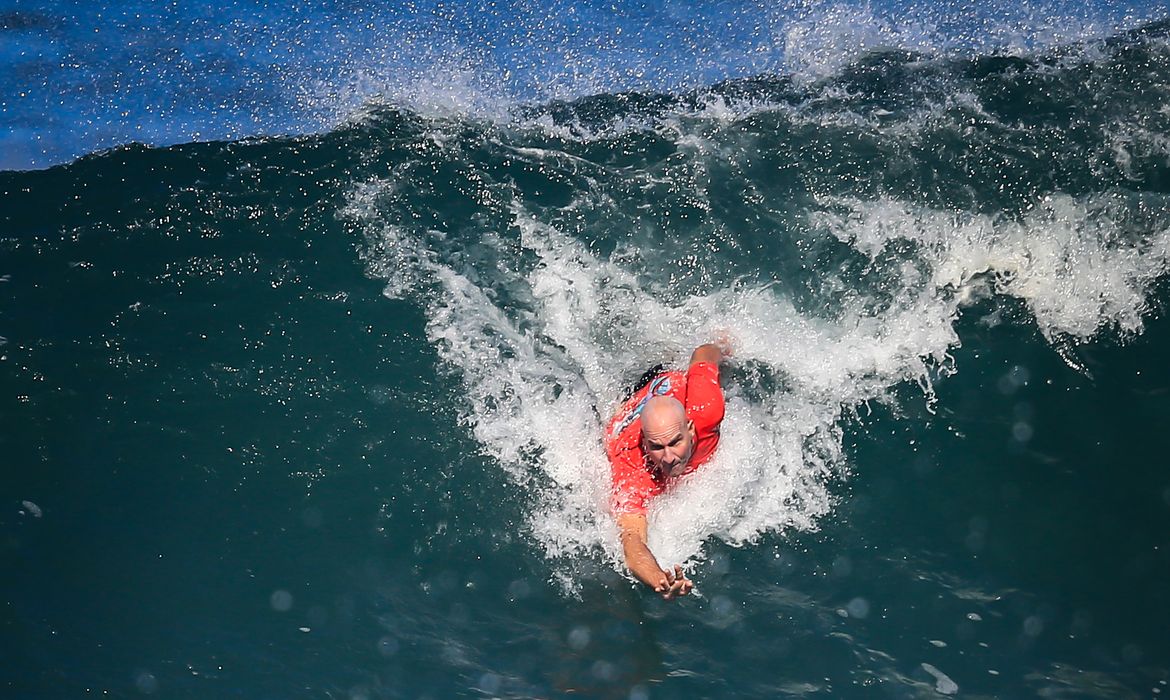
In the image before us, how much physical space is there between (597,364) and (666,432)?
5.32 feet

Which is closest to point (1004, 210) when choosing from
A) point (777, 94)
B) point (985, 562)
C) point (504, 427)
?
point (777, 94)

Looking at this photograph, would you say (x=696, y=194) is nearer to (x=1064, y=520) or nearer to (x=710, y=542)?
(x=710, y=542)

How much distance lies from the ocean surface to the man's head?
0.94 m

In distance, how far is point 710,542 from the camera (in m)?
5.27

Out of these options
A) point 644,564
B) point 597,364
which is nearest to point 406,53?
point 597,364

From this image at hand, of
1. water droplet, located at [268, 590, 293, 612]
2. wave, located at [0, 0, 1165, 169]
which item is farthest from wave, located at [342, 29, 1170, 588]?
water droplet, located at [268, 590, 293, 612]

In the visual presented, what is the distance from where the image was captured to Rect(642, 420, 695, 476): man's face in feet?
14.3

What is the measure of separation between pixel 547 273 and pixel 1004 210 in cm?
318

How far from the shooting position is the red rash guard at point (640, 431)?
4648 mm

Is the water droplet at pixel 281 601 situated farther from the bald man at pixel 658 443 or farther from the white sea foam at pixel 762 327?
the bald man at pixel 658 443

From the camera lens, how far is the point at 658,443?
4.38m

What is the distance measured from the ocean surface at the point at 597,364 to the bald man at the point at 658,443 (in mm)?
475

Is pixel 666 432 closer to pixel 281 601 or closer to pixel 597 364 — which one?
pixel 597 364

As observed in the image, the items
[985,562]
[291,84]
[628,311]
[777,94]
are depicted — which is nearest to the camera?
[985,562]
